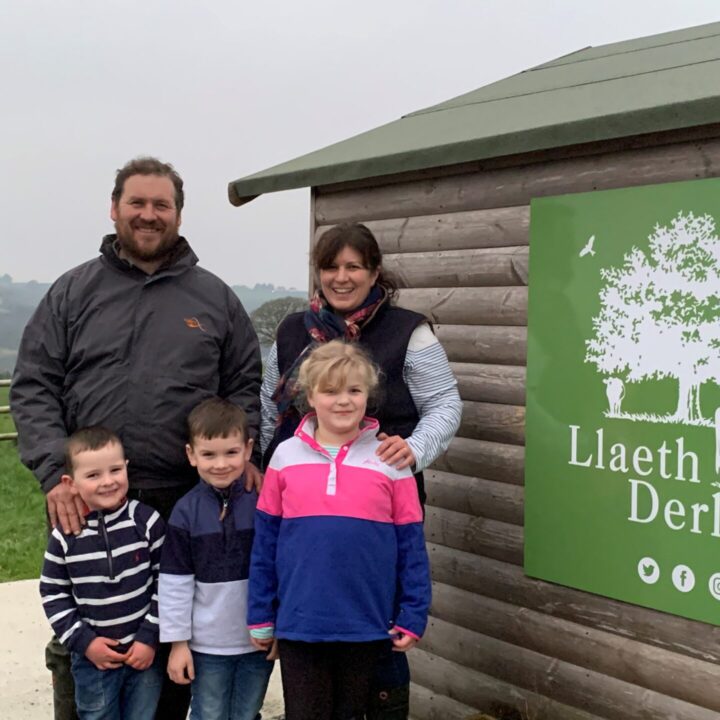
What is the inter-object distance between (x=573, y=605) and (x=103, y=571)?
178 cm

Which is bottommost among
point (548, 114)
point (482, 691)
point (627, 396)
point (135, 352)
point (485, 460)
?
point (482, 691)

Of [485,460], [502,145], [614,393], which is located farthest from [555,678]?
[502,145]

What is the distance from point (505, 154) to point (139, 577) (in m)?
2.03

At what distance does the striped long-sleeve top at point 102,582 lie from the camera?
3.15 m

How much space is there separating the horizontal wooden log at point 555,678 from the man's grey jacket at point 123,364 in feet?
4.84

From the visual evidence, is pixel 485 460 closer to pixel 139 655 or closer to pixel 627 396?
pixel 627 396

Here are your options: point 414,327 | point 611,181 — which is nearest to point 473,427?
point 414,327

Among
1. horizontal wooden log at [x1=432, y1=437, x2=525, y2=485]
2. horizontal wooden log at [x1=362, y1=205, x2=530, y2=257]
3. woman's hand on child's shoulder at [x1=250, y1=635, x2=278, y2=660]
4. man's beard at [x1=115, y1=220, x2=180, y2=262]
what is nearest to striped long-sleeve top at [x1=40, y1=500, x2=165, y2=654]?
woman's hand on child's shoulder at [x1=250, y1=635, x2=278, y2=660]

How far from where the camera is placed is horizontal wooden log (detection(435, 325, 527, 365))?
3.89 metres

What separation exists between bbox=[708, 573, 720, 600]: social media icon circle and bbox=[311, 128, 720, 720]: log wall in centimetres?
13

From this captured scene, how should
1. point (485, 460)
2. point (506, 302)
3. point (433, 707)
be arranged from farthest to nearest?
point (433, 707) → point (485, 460) → point (506, 302)

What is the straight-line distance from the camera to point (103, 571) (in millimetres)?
3150

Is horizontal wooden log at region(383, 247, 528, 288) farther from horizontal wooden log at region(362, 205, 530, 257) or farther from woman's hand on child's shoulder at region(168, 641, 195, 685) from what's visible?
woman's hand on child's shoulder at region(168, 641, 195, 685)

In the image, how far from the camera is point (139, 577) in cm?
320
